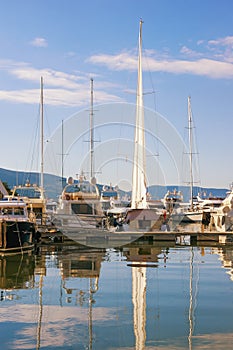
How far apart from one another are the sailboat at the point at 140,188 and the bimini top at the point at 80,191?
3907 millimetres

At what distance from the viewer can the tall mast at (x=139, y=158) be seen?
52031 millimetres

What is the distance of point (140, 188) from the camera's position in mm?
52312

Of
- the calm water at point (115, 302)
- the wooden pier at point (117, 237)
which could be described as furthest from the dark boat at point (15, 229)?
the wooden pier at point (117, 237)

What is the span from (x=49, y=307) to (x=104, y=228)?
26.2 m

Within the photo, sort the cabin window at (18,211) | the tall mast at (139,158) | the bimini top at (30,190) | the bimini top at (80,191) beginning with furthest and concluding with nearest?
the tall mast at (139,158) < the bimini top at (30,190) < the bimini top at (80,191) < the cabin window at (18,211)

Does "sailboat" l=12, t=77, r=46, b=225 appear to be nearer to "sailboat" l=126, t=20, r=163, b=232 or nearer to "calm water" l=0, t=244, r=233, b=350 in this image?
"sailboat" l=126, t=20, r=163, b=232

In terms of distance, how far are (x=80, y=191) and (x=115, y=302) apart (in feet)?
97.8

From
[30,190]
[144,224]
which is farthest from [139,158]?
[30,190]

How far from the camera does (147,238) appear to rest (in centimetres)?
4231

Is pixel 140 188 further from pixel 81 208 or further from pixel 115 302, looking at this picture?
pixel 115 302

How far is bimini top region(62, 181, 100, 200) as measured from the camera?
46656 millimetres

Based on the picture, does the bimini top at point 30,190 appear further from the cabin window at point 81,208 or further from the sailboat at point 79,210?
the cabin window at point 81,208

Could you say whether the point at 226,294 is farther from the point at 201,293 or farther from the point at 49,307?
the point at 49,307

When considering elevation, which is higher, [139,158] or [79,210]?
[139,158]
